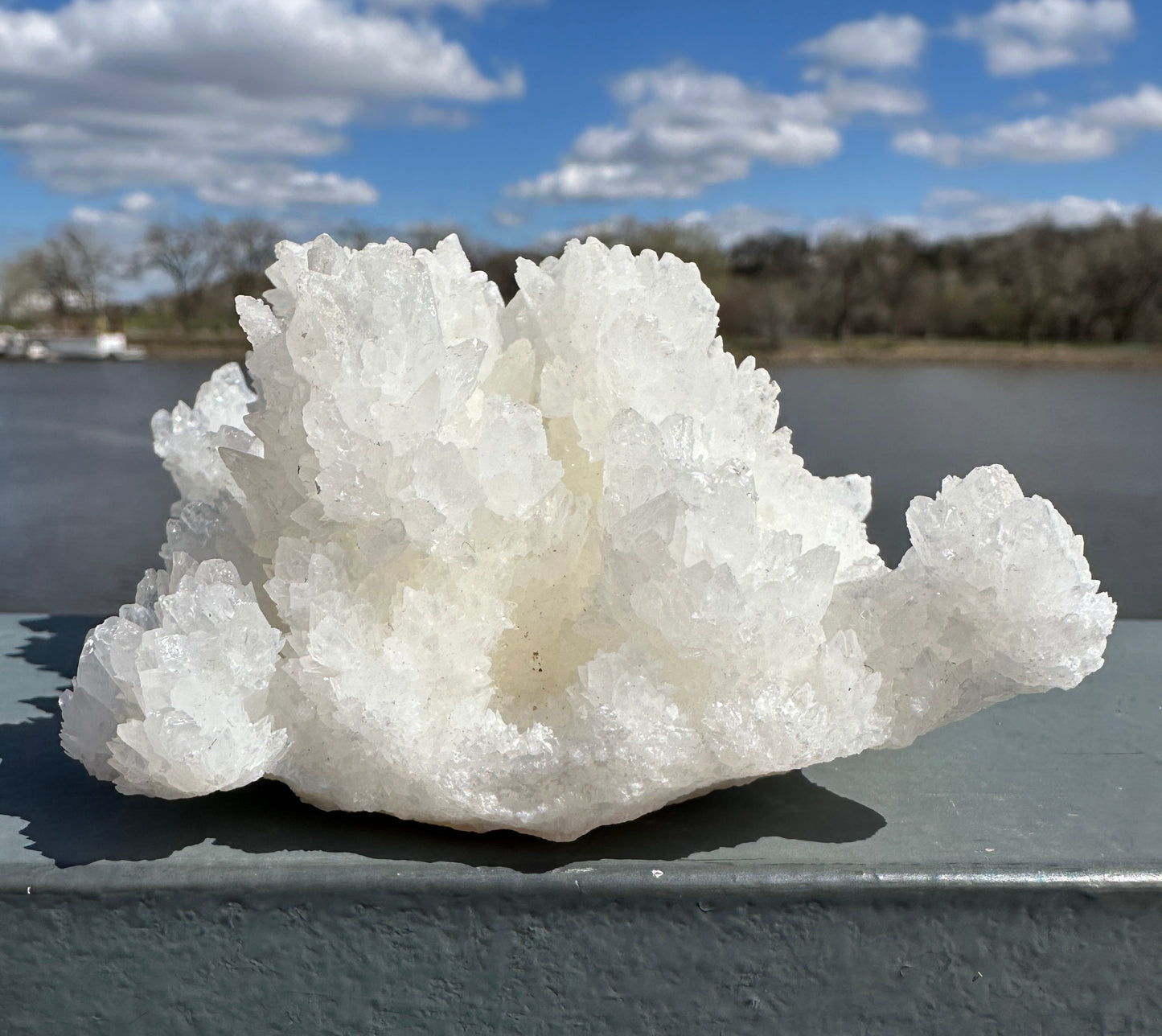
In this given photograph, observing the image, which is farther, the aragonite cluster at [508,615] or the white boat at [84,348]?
the white boat at [84,348]

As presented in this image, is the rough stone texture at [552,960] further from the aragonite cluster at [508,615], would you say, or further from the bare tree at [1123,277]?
the bare tree at [1123,277]

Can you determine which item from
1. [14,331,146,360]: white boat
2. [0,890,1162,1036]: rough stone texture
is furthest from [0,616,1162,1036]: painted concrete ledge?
[14,331,146,360]: white boat

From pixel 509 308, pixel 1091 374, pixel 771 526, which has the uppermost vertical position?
pixel 1091 374

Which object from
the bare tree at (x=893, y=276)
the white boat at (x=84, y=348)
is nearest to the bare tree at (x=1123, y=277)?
the bare tree at (x=893, y=276)

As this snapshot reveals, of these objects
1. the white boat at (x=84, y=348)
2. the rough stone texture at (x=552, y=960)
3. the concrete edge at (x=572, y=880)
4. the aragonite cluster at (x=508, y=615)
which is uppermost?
the white boat at (x=84, y=348)

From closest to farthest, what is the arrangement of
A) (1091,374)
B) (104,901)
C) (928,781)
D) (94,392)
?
(104,901) → (928,781) → (94,392) → (1091,374)

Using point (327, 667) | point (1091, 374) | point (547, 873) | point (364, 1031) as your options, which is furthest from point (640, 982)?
point (1091, 374)

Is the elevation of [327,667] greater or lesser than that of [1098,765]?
greater

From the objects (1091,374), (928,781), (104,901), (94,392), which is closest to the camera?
(104,901)

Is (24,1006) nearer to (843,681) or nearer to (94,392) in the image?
(843,681)
